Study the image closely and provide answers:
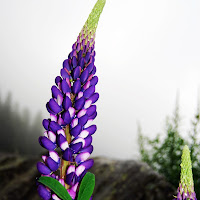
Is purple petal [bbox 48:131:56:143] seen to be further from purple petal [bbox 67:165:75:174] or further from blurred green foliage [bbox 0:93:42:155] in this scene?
blurred green foliage [bbox 0:93:42:155]

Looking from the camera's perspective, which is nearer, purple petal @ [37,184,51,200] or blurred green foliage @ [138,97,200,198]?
purple petal @ [37,184,51,200]

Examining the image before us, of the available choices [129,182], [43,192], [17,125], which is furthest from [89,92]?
[17,125]

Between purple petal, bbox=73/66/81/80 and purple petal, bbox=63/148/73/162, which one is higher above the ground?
purple petal, bbox=73/66/81/80

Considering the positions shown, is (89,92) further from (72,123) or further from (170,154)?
(170,154)

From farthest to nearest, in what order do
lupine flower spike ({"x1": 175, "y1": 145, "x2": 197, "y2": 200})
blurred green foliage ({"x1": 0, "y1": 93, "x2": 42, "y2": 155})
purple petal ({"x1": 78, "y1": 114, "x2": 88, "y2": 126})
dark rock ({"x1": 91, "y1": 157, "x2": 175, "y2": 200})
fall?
blurred green foliage ({"x1": 0, "y1": 93, "x2": 42, "y2": 155})
dark rock ({"x1": 91, "y1": 157, "x2": 175, "y2": 200})
lupine flower spike ({"x1": 175, "y1": 145, "x2": 197, "y2": 200})
purple petal ({"x1": 78, "y1": 114, "x2": 88, "y2": 126})

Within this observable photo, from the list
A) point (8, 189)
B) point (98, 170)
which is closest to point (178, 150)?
point (98, 170)

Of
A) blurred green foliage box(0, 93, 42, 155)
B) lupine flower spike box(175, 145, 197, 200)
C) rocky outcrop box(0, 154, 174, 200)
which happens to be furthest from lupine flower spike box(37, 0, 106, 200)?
blurred green foliage box(0, 93, 42, 155)

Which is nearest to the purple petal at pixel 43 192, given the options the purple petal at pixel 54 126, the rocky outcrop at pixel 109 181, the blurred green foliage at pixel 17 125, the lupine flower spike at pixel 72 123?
the lupine flower spike at pixel 72 123
